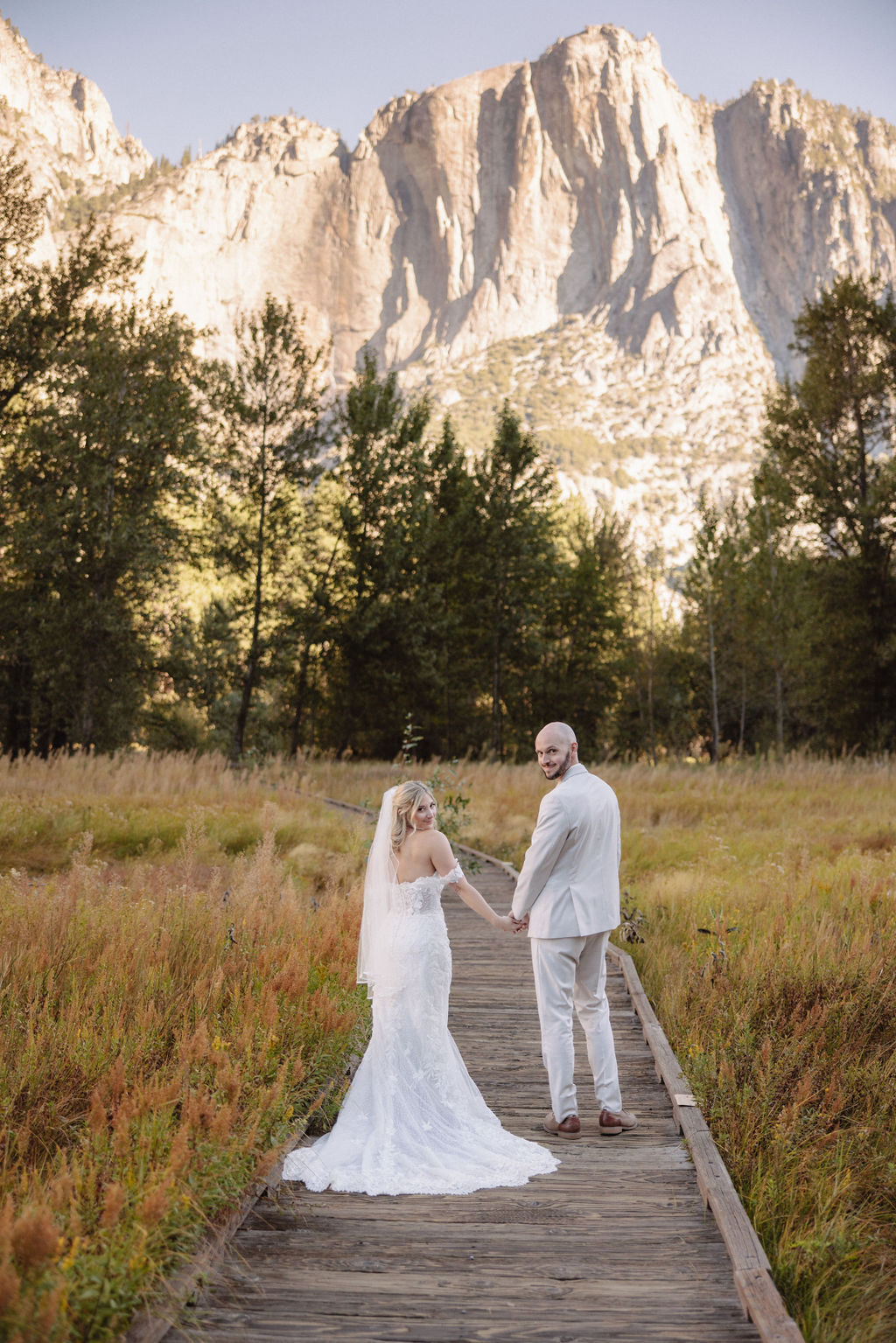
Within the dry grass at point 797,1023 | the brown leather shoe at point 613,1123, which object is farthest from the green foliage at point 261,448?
the brown leather shoe at point 613,1123

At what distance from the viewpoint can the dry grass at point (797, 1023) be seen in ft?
12.8

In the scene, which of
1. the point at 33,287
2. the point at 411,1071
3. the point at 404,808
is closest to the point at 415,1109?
the point at 411,1071

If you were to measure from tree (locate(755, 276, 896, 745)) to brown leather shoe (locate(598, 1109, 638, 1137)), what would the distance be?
24665 mm

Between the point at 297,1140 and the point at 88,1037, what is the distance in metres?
1.15

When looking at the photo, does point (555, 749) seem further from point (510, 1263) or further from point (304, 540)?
point (304, 540)

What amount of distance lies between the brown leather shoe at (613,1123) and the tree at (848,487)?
24.7 metres

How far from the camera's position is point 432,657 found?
32469mm

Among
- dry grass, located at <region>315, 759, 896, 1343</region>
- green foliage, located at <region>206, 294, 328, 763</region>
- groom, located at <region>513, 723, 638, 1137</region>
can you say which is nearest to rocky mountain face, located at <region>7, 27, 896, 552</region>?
green foliage, located at <region>206, 294, 328, 763</region>

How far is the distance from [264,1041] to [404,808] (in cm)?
144

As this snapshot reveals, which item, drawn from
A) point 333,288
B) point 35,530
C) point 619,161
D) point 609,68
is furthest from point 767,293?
point 35,530

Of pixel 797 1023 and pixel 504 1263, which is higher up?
pixel 797 1023

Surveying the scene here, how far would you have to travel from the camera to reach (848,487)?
94.4 feet

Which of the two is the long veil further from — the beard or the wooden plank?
the wooden plank

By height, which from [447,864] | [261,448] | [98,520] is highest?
[261,448]
